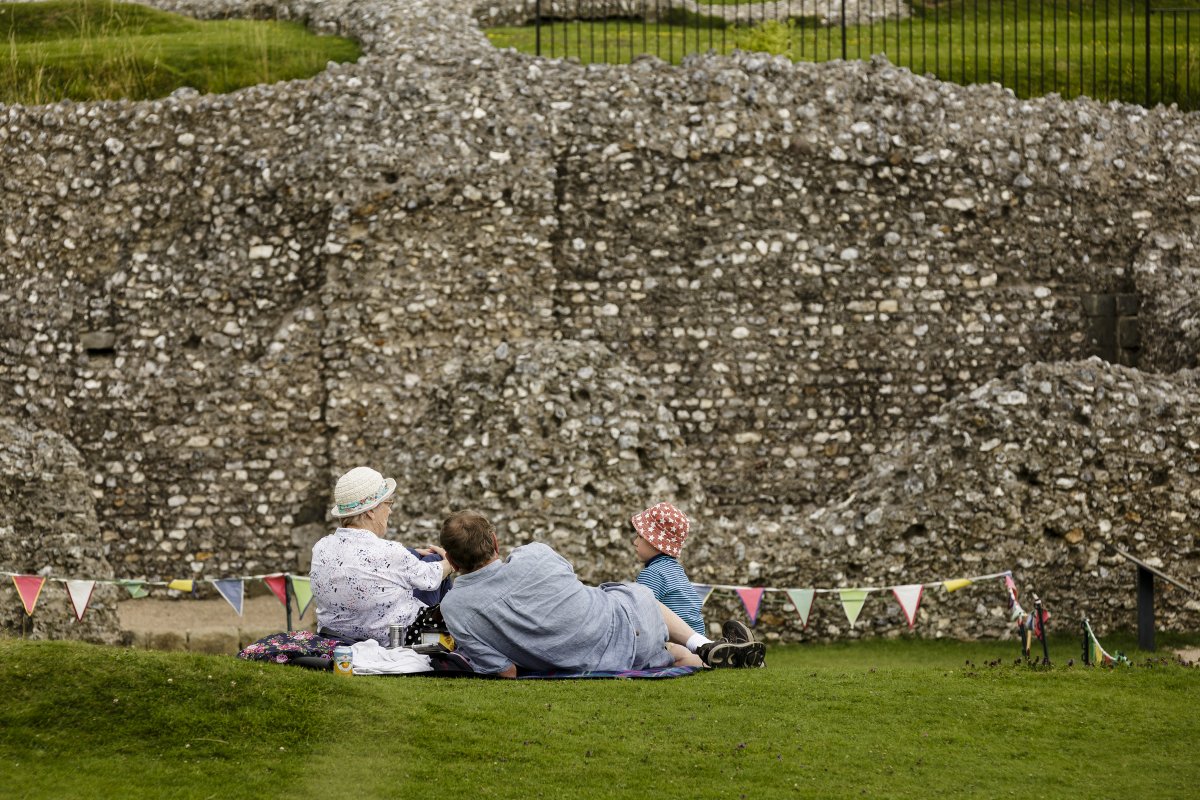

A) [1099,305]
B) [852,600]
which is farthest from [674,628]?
[1099,305]

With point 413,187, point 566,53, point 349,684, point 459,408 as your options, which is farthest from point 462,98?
point 349,684

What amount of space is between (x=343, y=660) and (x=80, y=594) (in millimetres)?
5108

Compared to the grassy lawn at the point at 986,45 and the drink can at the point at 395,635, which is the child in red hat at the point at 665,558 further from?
the grassy lawn at the point at 986,45

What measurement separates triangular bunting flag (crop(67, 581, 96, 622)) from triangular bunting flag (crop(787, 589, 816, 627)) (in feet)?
22.0

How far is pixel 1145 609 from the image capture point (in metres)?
12.2

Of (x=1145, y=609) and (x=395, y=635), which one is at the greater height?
(x=395, y=635)

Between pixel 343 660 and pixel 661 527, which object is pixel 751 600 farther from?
pixel 343 660

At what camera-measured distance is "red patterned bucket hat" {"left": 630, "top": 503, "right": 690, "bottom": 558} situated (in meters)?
10.1

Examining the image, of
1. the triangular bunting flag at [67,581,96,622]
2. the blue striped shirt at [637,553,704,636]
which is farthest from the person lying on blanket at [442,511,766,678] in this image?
the triangular bunting flag at [67,581,96,622]

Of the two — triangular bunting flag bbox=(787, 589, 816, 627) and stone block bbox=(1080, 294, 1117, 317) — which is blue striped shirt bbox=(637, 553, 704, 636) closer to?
triangular bunting flag bbox=(787, 589, 816, 627)

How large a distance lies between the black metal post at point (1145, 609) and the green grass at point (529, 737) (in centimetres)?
298

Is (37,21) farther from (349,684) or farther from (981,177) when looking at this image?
(349,684)

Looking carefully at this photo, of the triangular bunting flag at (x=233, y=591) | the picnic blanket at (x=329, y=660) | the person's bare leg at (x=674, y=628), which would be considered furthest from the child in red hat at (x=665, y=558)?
the triangular bunting flag at (x=233, y=591)

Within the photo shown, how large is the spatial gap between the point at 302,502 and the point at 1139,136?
11598mm
